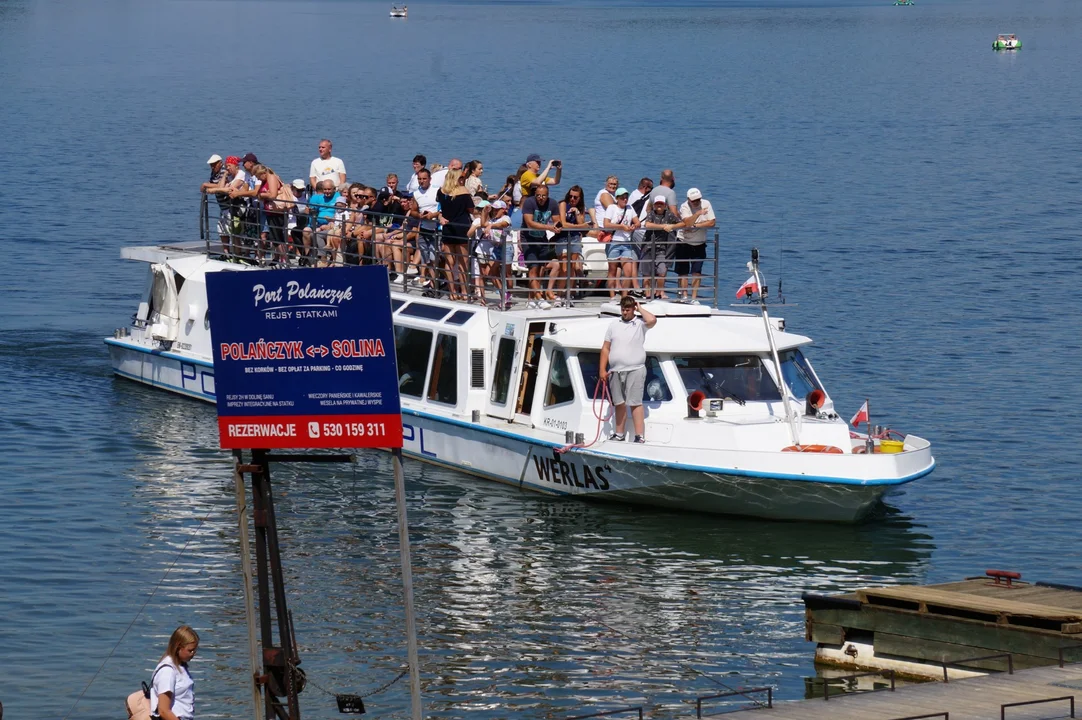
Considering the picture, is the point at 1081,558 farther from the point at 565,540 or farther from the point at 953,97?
the point at 953,97

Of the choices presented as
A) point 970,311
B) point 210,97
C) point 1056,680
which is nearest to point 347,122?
point 210,97

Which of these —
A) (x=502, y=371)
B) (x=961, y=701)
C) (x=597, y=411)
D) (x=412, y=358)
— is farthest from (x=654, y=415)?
(x=961, y=701)

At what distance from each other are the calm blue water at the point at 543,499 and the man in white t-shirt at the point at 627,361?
6.04 feet

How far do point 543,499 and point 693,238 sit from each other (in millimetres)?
4854

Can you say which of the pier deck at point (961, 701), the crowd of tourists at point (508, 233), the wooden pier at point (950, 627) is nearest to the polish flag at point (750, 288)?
the crowd of tourists at point (508, 233)

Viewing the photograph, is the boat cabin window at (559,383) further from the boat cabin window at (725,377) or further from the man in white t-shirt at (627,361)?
the boat cabin window at (725,377)

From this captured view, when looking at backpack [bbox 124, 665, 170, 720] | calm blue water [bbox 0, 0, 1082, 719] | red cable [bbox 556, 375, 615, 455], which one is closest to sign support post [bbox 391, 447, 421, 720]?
backpack [bbox 124, 665, 170, 720]

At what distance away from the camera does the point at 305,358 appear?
12.9 metres

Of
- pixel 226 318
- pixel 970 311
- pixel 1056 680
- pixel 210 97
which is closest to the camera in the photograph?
pixel 226 318

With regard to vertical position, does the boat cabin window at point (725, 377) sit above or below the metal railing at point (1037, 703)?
above

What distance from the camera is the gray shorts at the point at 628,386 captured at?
78.8ft

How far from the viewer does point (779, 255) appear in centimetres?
5075

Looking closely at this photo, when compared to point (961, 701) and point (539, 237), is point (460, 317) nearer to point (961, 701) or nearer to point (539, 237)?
point (539, 237)

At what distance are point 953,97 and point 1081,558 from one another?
85.8m
